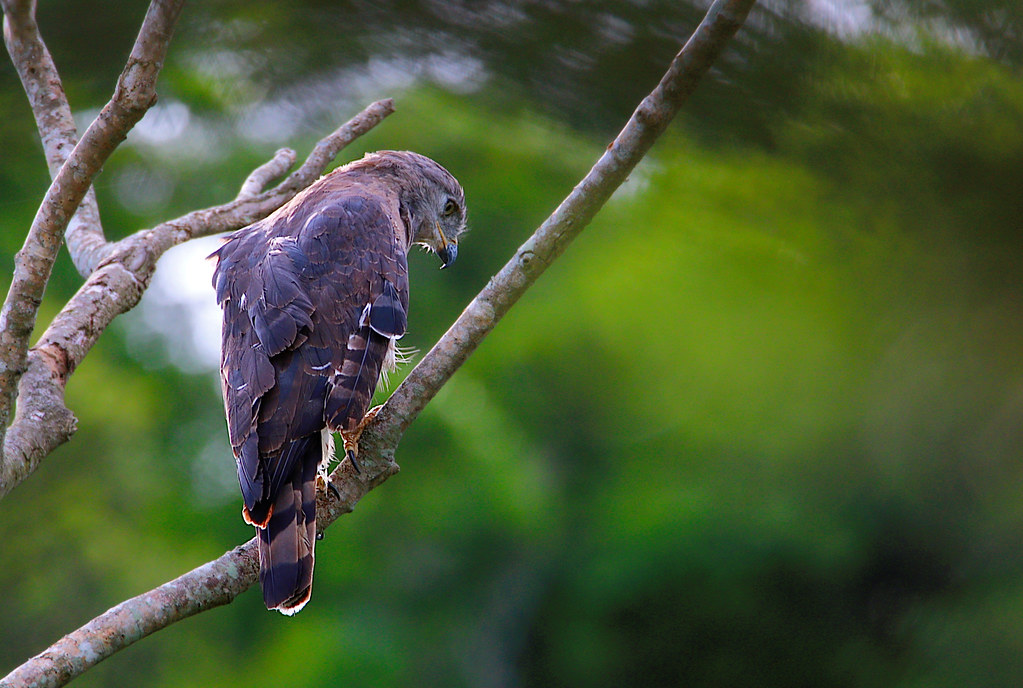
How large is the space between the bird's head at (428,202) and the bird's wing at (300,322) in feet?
1.62

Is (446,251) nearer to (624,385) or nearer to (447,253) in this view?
(447,253)

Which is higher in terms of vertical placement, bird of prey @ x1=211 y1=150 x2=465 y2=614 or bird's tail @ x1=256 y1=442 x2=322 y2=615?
bird of prey @ x1=211 y1=150 x2=465 y2=614

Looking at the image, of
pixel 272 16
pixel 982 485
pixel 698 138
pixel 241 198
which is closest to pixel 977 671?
pixel 982 485

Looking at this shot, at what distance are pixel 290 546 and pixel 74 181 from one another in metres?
1.12

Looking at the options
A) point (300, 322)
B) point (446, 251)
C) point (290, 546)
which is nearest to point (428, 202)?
point (446, 251)

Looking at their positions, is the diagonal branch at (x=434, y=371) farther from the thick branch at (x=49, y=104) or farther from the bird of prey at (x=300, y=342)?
the thick branch at (x=49, y=104)

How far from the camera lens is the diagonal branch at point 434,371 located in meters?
2.28

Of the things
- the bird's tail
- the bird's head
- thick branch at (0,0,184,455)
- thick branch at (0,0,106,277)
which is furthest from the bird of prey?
thick branch at (0,0,184,455)

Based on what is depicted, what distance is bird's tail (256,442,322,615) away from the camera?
2580 mm

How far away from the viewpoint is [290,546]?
2619 mm

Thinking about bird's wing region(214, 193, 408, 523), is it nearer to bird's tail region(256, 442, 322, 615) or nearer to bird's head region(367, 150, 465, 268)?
bird's tail region(256, 442, 322, 615)

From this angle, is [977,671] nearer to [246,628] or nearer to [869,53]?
[869,53]

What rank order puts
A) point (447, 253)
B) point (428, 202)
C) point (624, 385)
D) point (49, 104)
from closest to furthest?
point (49, 104), point (428, 202), point (447, 253), point (624, 385)

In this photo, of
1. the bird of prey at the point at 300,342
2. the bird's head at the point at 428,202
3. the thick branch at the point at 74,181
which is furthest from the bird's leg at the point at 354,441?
the bird's head at the point at 428,202
